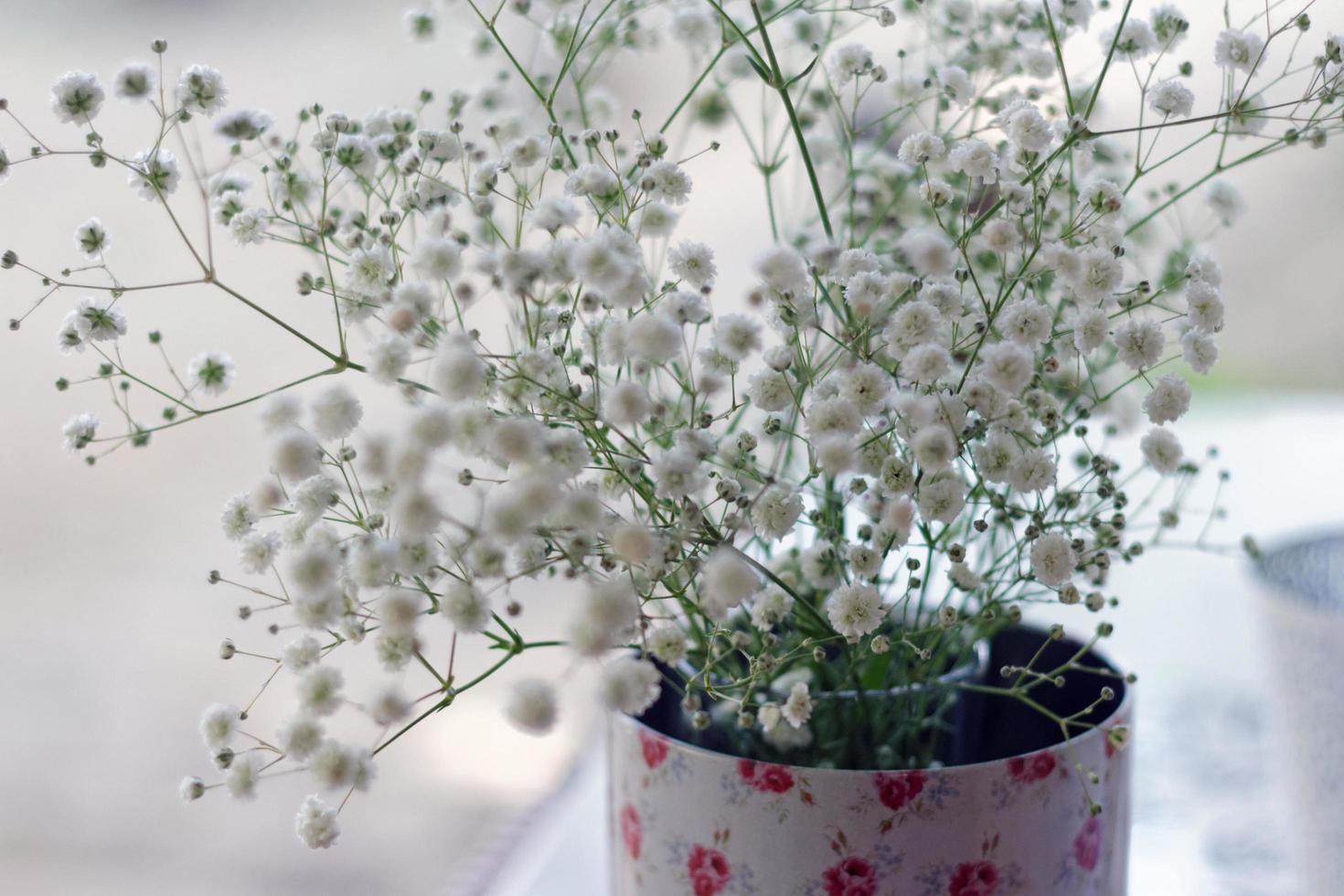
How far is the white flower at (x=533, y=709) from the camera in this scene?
32 centimetres

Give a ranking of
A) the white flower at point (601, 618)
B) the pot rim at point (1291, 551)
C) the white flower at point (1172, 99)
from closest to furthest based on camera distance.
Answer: the white flower at point (601, 618) → the white flower at point (1172, 99) → the pot rim at point (1291, 551)

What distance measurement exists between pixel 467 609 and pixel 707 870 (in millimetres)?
154

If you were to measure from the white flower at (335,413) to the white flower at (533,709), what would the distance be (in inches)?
3.5

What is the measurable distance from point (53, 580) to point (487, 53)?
3.12 feet

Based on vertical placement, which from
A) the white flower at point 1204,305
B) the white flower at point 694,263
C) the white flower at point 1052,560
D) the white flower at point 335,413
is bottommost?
the white flower at point 335,413

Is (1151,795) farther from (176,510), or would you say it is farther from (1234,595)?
(176,510)

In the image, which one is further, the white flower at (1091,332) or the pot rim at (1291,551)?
the pot rim at (1291,551)

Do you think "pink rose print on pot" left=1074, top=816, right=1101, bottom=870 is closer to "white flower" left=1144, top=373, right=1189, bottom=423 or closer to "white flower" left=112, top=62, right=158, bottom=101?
"white flower" left=1144, top=373, right=1189, bottom=423

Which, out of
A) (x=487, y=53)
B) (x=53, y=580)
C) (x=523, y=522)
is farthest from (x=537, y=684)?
(x=53, y=580)

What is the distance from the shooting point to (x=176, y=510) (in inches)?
55.6

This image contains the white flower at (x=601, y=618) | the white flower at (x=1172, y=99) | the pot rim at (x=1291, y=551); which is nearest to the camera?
the white flower at (x=601, y=618)

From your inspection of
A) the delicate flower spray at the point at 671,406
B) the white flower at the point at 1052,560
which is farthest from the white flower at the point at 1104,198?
the white flower at the point at 1052,560

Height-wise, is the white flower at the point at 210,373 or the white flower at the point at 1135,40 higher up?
the white flower at the point at 1135,40

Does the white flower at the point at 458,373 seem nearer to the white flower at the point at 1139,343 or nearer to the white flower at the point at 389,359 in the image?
the white flower at the point at 389,359
